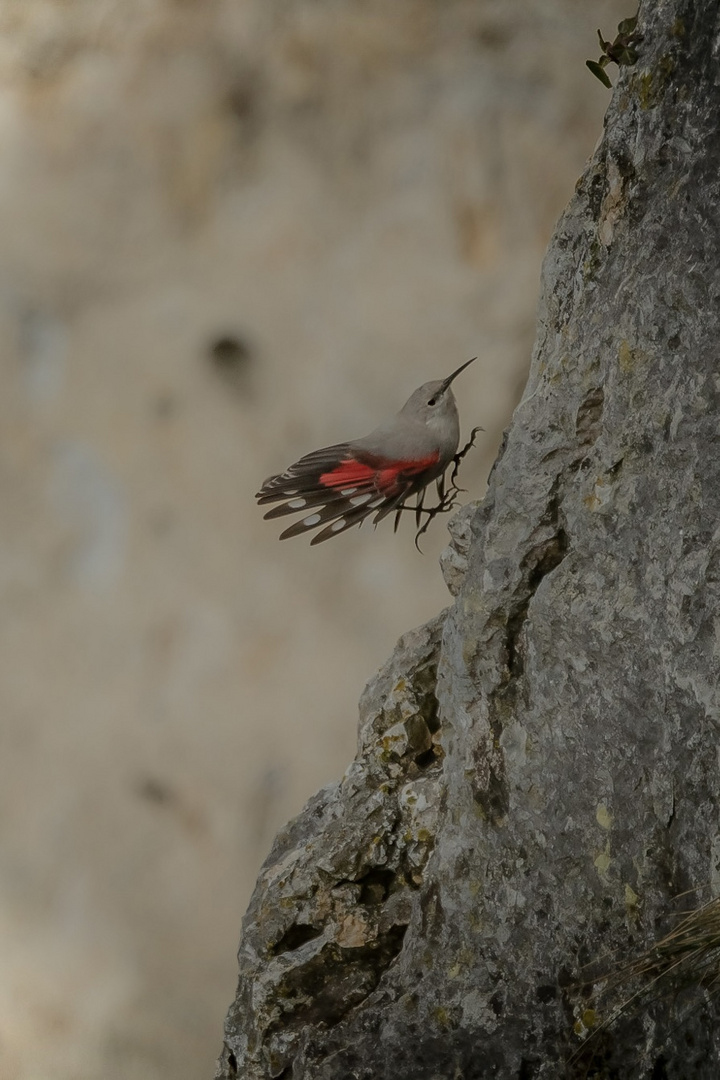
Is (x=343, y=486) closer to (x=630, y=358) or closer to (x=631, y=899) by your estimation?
(x=630, y=358)

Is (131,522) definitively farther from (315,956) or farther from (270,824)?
(315,956)

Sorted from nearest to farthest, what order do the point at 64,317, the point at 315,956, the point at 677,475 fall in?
the point at 677,475
the point at 315,956
the point at 64,317

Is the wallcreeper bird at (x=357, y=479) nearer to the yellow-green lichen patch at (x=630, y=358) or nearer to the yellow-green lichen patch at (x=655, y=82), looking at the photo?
the yellow-green lichen patch at (x=630, y=358)

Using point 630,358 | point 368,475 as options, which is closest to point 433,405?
point 368,475

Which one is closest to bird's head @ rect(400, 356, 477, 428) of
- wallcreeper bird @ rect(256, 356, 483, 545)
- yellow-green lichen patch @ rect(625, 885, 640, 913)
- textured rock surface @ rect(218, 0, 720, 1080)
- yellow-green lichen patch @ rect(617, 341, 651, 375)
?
wallcreeper bird @ rect(256, 356, 483, 545)

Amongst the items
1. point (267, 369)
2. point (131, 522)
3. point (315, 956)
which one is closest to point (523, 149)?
point (267, 369)

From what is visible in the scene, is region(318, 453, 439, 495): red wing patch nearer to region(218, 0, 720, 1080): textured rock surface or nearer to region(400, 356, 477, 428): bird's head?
region(400, 356, 477, 428): bird's head

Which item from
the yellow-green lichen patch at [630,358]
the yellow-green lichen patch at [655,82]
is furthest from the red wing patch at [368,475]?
the yellow-green lichen patch at [655,82]
